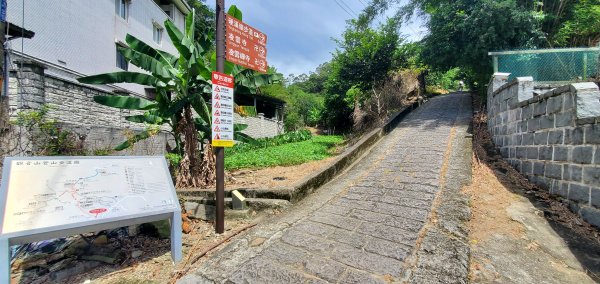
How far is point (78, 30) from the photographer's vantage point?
10977 millimetres

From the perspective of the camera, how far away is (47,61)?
9422 mm

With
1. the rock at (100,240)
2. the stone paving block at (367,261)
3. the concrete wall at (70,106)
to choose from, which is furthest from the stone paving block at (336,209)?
the concrete wall at (70,106)

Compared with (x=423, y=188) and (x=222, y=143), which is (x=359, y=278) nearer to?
(x=222, y=143)

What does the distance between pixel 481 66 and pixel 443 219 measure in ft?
25.4

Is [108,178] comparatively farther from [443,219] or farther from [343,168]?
[343,168]

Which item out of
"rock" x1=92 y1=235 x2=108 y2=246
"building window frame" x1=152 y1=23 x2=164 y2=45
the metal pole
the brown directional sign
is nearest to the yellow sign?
the metal pole

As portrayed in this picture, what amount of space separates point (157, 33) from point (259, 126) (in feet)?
28.0

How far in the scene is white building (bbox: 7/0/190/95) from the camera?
888 centimetres

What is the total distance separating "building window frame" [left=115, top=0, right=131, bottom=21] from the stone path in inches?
564

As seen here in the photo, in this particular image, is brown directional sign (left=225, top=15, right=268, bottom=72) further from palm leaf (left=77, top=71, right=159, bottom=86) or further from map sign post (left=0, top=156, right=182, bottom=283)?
palm leaf (left=77, top=71, right=159, bottom=86)

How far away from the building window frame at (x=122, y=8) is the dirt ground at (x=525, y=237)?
53.8 ft

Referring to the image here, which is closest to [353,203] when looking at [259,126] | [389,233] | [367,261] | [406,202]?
[406,202]

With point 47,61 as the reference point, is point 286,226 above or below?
below

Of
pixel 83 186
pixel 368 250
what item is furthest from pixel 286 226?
pixel 83 186
